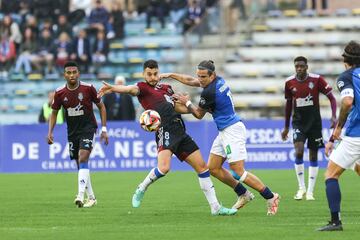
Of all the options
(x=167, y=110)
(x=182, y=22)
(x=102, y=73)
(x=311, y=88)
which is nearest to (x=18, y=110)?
(x=102, y=73)

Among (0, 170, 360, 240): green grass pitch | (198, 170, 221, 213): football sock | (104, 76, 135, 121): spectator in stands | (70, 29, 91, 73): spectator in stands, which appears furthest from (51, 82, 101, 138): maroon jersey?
(70, 29, 91, 73): spectator in stands

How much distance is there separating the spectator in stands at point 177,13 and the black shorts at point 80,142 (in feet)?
63.2

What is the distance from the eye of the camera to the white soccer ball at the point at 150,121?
15750 millimetres

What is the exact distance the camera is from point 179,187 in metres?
22.2

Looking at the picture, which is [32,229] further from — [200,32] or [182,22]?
[182,22]

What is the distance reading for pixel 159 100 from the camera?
1633 cm

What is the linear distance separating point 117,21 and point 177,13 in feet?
7.05

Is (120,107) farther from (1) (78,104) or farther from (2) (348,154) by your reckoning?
(2) (348,154)

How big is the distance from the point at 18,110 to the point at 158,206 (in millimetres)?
18902

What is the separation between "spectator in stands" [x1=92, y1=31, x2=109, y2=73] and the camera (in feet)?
119

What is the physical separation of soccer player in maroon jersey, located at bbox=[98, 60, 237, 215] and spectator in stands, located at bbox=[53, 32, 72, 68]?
20.0 m

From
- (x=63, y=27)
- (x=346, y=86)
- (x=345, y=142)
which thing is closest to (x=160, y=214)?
(x=345, y=142)

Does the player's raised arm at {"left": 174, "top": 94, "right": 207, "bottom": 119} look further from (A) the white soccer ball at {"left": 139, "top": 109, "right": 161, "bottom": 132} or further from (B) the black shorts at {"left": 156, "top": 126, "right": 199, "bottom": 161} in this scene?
(B) the black shorts at {"left": 156, "top": 126, "right": 199, "bottom": 161}

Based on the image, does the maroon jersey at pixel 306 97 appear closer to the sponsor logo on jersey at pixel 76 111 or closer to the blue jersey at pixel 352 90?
the sponsor logo on jersey at pixel 76 111
